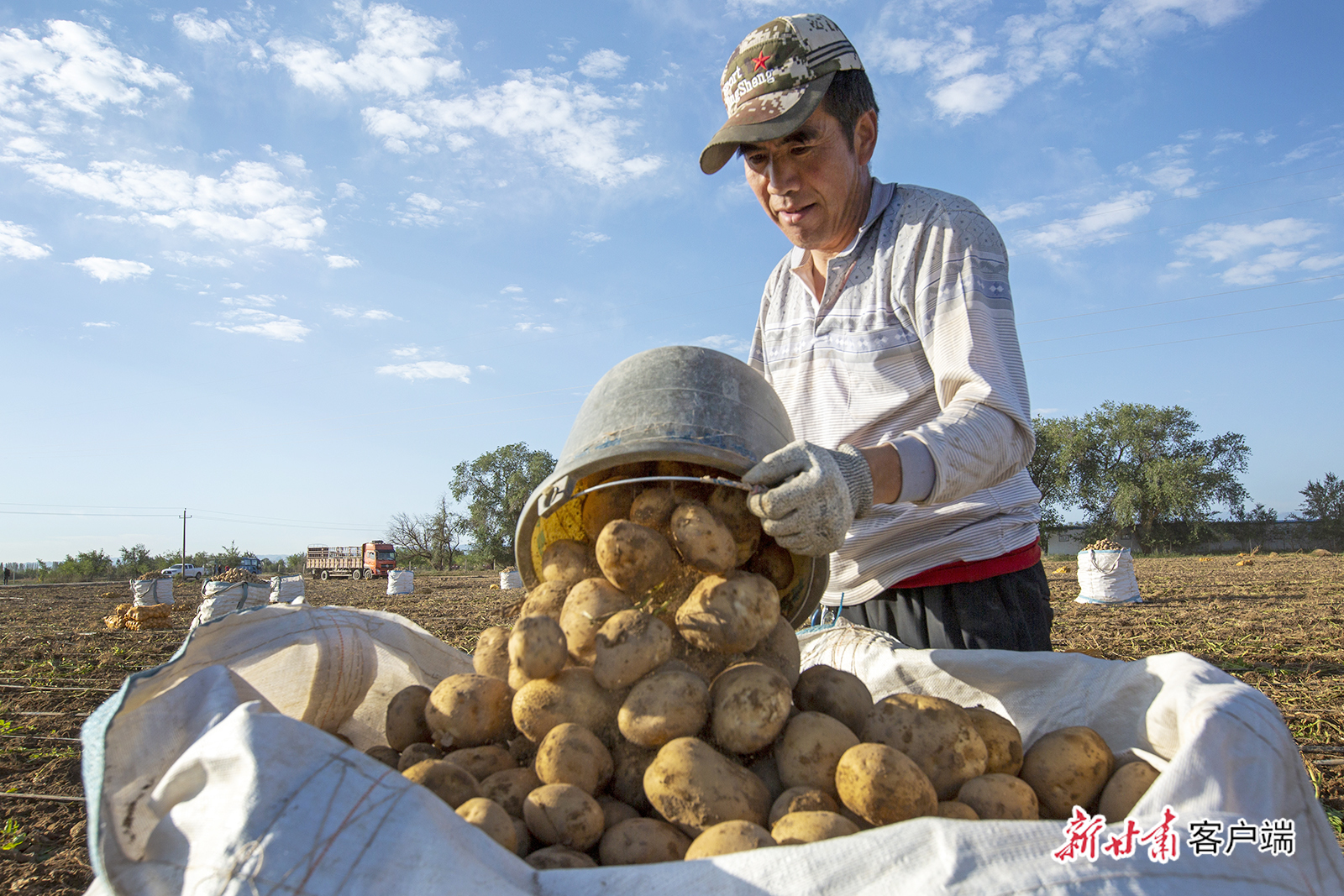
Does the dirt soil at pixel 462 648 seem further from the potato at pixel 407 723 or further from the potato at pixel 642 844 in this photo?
the potato at pixel 642 844

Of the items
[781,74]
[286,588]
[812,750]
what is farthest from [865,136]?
[286,588]

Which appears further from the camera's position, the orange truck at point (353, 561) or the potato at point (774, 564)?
the orange truck at point (353, 561)

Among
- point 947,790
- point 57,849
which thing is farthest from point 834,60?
point 57,849

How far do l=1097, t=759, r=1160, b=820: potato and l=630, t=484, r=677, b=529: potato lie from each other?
1.14m

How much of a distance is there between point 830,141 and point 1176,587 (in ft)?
55.8

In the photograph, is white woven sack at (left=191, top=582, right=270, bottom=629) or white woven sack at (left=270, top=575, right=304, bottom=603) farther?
white woven sack at (left=270, top=575, right=304, bottom=603)

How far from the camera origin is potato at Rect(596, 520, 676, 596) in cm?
190

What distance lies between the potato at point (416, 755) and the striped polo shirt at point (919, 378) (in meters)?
1.24

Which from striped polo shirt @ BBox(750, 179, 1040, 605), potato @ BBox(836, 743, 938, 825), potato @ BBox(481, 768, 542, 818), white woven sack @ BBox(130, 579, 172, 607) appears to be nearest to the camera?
potato @ BBox(836, 743, 938, 825)

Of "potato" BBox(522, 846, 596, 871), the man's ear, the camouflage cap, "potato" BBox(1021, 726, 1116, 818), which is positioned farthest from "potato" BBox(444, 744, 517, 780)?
the man's ear

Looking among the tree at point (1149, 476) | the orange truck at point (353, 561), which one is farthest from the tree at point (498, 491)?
the tree at point (1149, 476)

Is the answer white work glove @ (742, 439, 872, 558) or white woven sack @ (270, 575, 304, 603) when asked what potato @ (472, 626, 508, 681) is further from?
white woven sack @ (270, 575, 304, 603)

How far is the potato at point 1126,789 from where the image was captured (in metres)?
1.50

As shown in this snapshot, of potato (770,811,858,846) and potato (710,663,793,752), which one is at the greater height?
potato (710,663,793,752)
